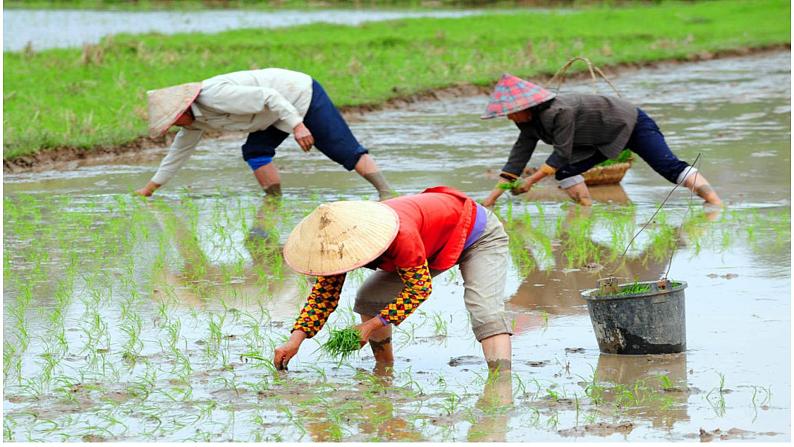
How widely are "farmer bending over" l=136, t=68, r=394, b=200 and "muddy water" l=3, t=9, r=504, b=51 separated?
577 inches

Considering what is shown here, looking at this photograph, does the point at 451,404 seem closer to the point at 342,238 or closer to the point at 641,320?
the point at 342,238

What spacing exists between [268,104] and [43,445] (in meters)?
4.74

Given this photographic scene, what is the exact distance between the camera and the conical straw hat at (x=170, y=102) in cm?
846

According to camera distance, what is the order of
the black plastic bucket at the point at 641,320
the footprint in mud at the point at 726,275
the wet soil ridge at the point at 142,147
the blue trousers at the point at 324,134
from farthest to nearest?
1. the wet soil ridge at the point at 142,147
2. the blue trousers at the point at 324,134
3. the footprint in mud at the point at 726,275
4. the black plastic bucket at the point at 641,320

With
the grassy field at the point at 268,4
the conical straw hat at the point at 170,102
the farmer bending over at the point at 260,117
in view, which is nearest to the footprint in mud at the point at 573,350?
the farmer bending over at the point at 260,117

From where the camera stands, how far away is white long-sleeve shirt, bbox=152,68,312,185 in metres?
8.64

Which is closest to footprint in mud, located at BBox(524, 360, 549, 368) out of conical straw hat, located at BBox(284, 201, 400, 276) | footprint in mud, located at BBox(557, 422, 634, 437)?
footprint in mud, located at BBox(557, 422, 634, 437)

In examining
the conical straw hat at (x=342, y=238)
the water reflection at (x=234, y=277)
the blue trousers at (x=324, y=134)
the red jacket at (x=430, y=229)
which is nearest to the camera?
the conical straw hat at (x=342, y=238)

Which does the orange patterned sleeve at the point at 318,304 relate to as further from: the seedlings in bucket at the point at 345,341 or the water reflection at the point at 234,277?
the water reflection at the point at 234,277

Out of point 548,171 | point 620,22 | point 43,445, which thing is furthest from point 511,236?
point 620,22

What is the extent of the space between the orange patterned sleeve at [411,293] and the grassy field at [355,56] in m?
7.02

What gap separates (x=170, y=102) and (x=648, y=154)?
3253 mm

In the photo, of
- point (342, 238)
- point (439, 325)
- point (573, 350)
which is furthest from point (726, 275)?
point (342, 238)

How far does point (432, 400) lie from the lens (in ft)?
15.6
